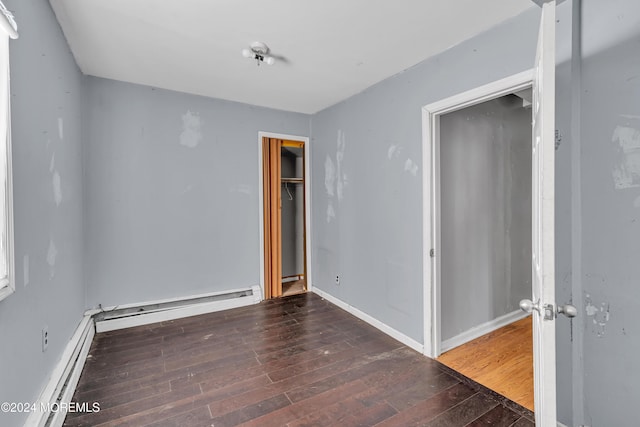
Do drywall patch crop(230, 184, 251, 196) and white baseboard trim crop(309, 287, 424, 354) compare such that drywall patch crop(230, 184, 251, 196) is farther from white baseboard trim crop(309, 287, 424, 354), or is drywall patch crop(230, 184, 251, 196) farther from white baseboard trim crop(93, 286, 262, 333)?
white baseboard trim crop(309, 287, 424, 354)

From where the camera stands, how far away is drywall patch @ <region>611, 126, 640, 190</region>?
4.32 feet

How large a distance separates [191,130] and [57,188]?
63.8 inches

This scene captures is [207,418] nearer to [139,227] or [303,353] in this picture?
[303,353]

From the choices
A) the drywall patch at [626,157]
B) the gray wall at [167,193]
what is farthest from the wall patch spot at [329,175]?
the drywall patch at [626,157]

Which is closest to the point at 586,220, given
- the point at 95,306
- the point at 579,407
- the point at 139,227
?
the point at 579,407

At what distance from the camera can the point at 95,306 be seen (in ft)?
9.70

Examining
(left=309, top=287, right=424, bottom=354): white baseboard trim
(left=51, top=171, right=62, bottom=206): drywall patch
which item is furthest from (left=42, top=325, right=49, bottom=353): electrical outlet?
(left=309, top=287, right=424, bottom=354): white baseboard trim

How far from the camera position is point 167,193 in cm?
330

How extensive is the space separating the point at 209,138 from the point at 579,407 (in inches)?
151

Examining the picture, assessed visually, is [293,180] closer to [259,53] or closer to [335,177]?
[335,177]

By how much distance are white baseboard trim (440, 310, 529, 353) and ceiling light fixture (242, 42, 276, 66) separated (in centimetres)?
289

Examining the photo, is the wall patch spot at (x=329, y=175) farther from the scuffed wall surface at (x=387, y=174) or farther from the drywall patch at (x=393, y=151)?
the drywall patch at (x=393, y=151)

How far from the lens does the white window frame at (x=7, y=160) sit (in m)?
1.21

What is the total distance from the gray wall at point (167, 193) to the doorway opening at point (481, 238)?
2.26 meters
